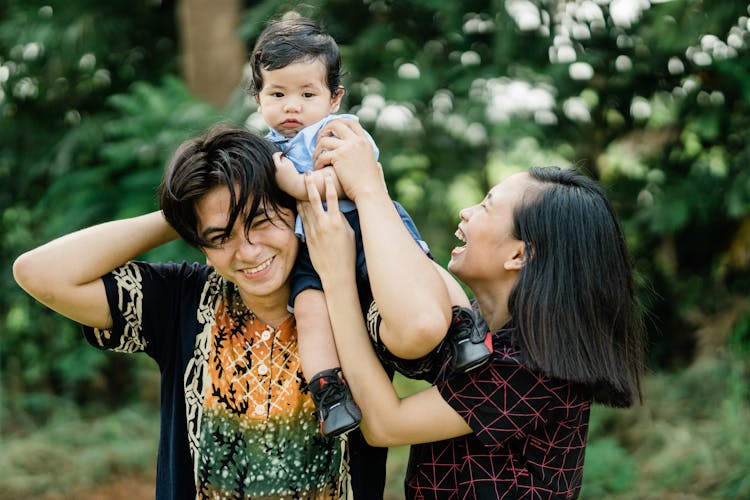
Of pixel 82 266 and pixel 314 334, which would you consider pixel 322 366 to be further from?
pixel 82 266

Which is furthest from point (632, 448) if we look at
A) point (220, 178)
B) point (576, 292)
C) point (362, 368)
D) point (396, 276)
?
point (220, 178)

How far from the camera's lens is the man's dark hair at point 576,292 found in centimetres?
181

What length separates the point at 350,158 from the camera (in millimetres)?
1904

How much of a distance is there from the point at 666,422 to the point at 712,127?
5.41ft

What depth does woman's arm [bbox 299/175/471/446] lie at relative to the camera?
1801 millimetres

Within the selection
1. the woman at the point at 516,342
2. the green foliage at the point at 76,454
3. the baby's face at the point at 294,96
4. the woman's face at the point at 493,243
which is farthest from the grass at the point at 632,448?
the baby's face at the point at 294,96

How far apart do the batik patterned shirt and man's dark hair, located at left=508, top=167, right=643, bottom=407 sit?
0.53m

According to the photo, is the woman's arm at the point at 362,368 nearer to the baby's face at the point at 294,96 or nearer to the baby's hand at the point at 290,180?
the baby's hand at the point at 290,180

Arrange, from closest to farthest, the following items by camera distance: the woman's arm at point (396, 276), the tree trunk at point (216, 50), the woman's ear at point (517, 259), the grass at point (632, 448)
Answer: the woman's arm at point (396, 276) → the woman's ear at point (517, 259) → the grass at point (632, 448) → the tree trunk at point (216, 50)

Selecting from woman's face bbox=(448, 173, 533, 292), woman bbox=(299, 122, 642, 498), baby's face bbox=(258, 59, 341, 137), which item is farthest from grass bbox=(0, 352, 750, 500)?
baby's face bbox=(258, 59, 341, 137)

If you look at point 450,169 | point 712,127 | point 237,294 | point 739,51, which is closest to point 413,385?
point 450,169

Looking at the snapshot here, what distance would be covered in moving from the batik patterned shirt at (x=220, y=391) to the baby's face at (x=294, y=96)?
44 cm

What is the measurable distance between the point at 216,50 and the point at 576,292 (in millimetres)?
4231

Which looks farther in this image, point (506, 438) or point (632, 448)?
point (632, 448)
